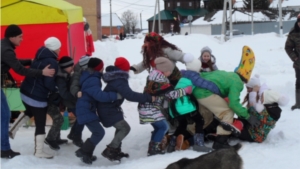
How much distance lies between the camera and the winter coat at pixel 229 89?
19.3ft

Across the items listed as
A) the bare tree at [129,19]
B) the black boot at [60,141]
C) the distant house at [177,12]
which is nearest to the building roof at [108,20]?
the distant house at [177,12]

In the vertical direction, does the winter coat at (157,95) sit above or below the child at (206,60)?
below

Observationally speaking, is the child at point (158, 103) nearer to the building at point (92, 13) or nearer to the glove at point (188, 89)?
the glove at point (188, 89)

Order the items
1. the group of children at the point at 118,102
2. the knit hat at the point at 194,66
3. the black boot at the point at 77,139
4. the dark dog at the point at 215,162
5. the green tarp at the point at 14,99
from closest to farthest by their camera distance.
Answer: the dark dog at the point at 215,162 → the group of children at the point at 118,102 → the knit hat at the point at 194,66 → the black boot at the point at 77,139 → the green tarp at the point at 14,99

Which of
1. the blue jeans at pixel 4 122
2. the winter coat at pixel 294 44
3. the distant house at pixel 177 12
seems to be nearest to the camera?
the blue jeans at pixel 4 122

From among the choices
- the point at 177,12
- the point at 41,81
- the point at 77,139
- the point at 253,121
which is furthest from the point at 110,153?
the point at 177,12

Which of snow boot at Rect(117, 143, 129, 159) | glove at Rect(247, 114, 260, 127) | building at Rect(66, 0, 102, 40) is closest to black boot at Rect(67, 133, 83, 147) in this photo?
snow boot at Rect(117, 143, 129, 159)

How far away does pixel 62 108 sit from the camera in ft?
21.6

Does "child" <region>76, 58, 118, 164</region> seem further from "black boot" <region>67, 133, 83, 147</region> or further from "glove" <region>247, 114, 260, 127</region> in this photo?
"glove" <region>247, 114, 260, 127</region>

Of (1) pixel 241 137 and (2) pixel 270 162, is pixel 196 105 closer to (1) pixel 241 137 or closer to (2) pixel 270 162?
(1) pixel 241 137

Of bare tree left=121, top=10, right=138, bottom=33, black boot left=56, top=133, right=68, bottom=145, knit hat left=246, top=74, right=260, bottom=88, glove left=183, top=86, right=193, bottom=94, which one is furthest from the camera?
bare tree left=121, top=10, right=138, bottom=33

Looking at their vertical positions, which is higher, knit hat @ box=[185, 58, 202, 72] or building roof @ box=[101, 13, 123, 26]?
building roof @ box=[101, 13, 123, 26]

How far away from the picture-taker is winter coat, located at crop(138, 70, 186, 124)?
234 inches

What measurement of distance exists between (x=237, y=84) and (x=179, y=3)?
2670 inches
